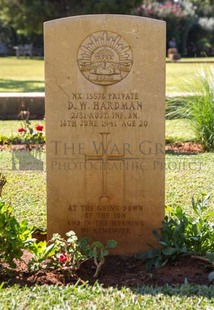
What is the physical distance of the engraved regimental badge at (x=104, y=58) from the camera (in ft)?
14.5

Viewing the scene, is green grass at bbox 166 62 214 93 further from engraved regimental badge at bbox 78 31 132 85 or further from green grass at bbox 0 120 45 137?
engraved regimental badge at bbox 78 31 132 85

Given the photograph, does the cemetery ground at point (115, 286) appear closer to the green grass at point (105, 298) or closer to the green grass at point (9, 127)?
the green grass at point (105, 298)

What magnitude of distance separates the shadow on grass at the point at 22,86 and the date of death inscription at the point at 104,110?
11936 millimetres

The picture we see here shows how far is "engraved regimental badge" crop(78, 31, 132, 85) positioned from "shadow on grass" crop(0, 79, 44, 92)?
39.2 ft

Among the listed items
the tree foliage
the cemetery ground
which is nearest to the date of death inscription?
the cemetery ground

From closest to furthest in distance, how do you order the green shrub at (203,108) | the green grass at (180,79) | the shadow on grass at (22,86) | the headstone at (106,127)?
the headstone at (106,127)
the green shrub at (203,108)
the green grass at (180,79)
the shadow on grass at (22,86)

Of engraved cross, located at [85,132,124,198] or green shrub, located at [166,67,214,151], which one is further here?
green shrub, located at [166,67,214,151]

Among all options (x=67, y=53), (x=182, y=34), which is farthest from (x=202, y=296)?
(x=182, y=34)

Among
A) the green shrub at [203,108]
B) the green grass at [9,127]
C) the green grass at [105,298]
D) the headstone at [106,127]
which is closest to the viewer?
the green grass at [105,298]

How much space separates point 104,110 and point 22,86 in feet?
44.8

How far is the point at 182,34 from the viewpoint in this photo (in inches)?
1623

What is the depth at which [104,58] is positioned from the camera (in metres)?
4.43

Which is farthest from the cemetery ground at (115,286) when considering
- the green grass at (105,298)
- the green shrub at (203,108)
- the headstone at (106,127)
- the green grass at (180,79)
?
the green grass at (180,79)

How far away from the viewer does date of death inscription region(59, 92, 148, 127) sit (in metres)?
4.45
